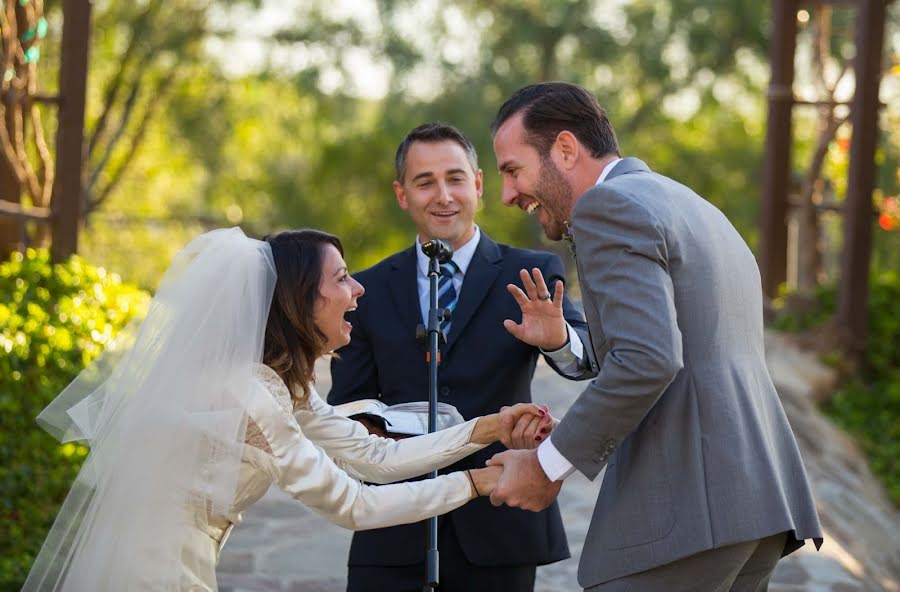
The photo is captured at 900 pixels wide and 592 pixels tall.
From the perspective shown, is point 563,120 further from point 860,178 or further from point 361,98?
point 361,98

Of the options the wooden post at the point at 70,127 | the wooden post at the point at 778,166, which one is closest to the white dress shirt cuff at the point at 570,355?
the wooden post at the point at 70,127

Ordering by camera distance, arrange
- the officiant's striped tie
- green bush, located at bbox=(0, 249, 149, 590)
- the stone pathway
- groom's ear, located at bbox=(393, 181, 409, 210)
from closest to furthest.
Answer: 1. the officiant's striped tie
2. groom's ear, located at bbox=(393, 181, 409, 210)
3. green bush, located at bbox=(0, 249, 149, 590)
4. the stone pathway

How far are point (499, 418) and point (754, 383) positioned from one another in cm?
83

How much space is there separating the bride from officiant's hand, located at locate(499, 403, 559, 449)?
20cm

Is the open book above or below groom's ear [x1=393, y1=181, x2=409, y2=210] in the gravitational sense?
below

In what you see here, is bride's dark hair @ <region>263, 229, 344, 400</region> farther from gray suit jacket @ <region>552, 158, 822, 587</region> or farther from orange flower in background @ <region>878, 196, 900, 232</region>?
orange flower in background @ <region>878, 196, 900, 232</region>

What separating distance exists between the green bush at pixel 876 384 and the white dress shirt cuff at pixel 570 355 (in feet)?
17.8

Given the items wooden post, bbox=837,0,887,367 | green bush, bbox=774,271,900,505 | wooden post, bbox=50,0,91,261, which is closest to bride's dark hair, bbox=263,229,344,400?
wooden post, bbox=50,0,91,261

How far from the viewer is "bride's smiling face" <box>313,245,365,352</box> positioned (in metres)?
3.56

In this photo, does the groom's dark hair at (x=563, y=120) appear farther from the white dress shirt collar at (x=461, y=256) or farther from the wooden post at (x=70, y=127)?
the wooden post at (x=70, y=127)

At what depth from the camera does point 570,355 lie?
393cm

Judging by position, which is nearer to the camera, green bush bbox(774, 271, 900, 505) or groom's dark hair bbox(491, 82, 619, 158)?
groom's dark hair bbox(491, 82, 619, 158)

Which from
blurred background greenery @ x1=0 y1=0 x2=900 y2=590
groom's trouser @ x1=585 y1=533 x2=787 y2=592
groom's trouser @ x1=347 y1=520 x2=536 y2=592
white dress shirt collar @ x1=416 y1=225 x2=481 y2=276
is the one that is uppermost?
blurred background greenery @ x1=0 y1=0 x2=900 y2=590

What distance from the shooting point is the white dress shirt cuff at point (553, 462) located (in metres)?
3.32
